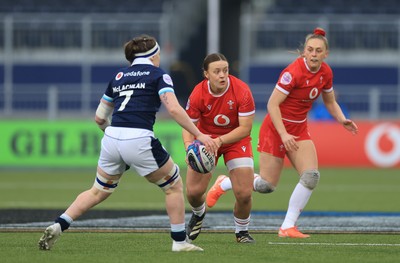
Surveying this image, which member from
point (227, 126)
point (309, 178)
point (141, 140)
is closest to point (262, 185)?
point (309, 178)

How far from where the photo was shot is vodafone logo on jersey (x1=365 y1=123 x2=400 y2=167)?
77.1 ft

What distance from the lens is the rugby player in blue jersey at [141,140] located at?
8.76 meters

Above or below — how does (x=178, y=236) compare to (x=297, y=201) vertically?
above

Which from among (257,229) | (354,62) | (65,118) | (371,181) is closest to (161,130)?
(65,118)

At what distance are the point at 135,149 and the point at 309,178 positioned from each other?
8.92ft

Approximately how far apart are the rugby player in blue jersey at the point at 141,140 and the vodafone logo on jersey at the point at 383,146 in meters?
15.1

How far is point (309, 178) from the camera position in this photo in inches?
425

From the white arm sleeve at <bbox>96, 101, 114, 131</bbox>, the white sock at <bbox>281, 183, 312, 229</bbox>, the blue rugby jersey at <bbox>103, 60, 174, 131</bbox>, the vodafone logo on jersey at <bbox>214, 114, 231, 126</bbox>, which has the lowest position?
the white sock at <bbox>281, 183, 312, 229</bbox>

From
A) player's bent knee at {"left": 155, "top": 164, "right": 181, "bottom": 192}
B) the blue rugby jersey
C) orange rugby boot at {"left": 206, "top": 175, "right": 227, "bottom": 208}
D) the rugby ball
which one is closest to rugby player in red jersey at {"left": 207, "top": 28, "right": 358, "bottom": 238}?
orange rugby boot at {"left": 206, "top": 175, "right": 227, "bottom": 208}

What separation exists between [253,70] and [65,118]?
6929mm

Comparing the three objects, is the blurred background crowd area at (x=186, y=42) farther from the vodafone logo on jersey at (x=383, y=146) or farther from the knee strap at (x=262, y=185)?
the knee strap at (x=262, y=185)

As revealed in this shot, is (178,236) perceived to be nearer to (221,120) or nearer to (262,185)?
(221,120)

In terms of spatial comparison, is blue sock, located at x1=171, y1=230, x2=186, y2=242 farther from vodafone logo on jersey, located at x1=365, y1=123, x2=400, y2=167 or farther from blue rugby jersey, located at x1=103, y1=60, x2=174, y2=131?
vodafone logo on jersey, located at x1=365, y1=123, x2=400, y2=167

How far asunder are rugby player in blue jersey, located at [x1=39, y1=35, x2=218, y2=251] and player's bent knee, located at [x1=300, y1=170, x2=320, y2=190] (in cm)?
214
